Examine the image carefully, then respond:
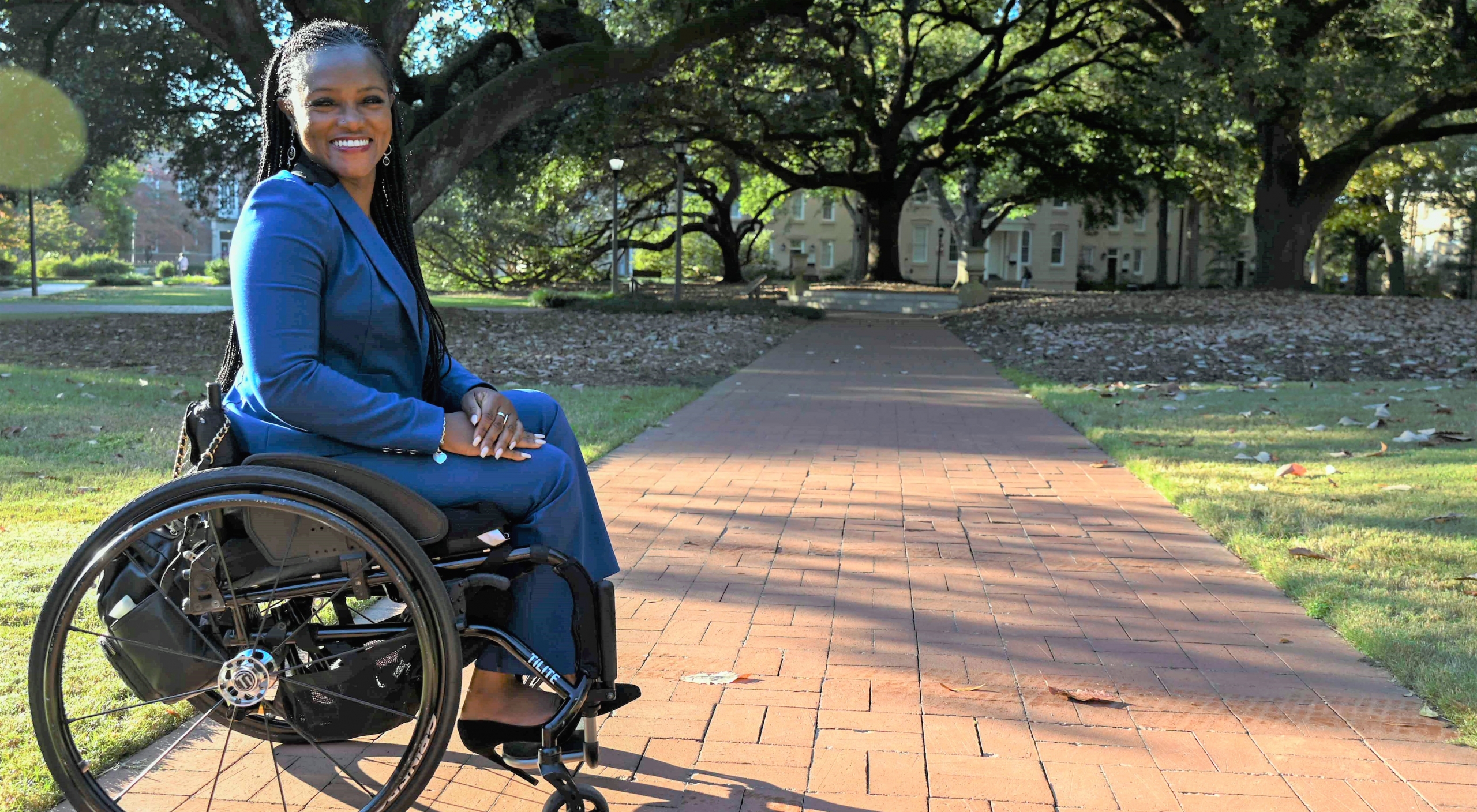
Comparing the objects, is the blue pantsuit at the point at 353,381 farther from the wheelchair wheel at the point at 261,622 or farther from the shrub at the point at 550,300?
the shrub at the point at 550,300

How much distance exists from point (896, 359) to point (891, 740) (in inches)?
476

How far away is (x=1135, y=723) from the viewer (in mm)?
3111

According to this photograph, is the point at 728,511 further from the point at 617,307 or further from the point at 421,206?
the point at 617,307

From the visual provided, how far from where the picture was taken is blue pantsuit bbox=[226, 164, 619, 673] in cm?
232

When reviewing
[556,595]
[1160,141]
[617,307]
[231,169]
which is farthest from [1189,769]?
[1160,141]

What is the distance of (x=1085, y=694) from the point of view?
329 cm

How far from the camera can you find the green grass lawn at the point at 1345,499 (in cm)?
377

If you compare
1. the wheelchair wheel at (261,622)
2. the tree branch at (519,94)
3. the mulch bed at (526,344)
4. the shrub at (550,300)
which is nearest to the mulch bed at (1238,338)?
the mulch bed at (526,344)

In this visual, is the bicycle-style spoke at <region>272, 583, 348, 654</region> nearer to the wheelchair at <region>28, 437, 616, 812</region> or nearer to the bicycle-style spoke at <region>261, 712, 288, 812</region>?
the wheelchair at <region>28, 437, 616, 812</region>

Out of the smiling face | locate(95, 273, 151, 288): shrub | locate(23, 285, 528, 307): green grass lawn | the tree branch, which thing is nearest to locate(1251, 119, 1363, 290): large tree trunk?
the tree branch

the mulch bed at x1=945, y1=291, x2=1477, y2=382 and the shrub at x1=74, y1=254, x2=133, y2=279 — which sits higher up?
the shrub at x1=74, y1=254, x2=133, y2=279

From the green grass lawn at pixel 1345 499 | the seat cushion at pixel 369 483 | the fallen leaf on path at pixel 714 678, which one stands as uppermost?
the seat cushion at pixel 369 483

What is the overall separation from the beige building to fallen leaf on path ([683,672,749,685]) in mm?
53374

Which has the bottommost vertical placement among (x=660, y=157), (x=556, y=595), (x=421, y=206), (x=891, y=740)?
(x=891, y=740)
